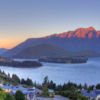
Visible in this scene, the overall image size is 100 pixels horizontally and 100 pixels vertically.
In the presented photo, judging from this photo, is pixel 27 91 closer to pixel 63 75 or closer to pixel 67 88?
pixel 67 88

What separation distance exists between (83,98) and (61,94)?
3214 mm

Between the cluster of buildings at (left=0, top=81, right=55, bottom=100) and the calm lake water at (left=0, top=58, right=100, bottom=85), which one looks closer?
the cluster of buildings at (left=0, top=81, right=55, bottom=100)

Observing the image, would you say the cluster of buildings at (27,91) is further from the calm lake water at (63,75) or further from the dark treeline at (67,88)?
the calm lake water at (63,75)

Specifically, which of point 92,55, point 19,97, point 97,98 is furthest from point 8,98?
point 92,55

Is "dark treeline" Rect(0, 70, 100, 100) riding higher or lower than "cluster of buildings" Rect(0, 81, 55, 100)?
lower

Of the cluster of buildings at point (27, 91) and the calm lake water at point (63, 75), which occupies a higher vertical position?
the cluster of buildings at point (27, 91)

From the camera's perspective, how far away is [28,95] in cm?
988

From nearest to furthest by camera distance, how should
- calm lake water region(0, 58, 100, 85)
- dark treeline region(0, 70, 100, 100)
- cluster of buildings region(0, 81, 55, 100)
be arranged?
cluster of buildings region(0, 81, 55, 100), dark treeline region(0, 70, 100, 100), calm lake water region(0, 58, 100, 85)

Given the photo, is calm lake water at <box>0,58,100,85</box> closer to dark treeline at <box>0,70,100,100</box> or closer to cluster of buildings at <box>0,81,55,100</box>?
dark treeline at <box>0,70,100,100</box>

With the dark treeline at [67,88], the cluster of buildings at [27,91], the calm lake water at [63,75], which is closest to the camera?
the cluster of buildings at [27,91]

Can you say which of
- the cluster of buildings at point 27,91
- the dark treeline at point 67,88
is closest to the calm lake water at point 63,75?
the dark treeline at point 67,88

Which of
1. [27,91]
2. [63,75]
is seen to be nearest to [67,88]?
[27,91]

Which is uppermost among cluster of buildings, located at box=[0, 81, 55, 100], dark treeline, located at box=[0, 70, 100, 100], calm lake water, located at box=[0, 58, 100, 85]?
cluster of buildings, located at box=[0, 81, 55, 100]

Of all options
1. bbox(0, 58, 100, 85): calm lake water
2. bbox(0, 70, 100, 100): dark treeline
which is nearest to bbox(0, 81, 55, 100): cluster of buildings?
bbox(0, 70, 100, 100): dark treeline
